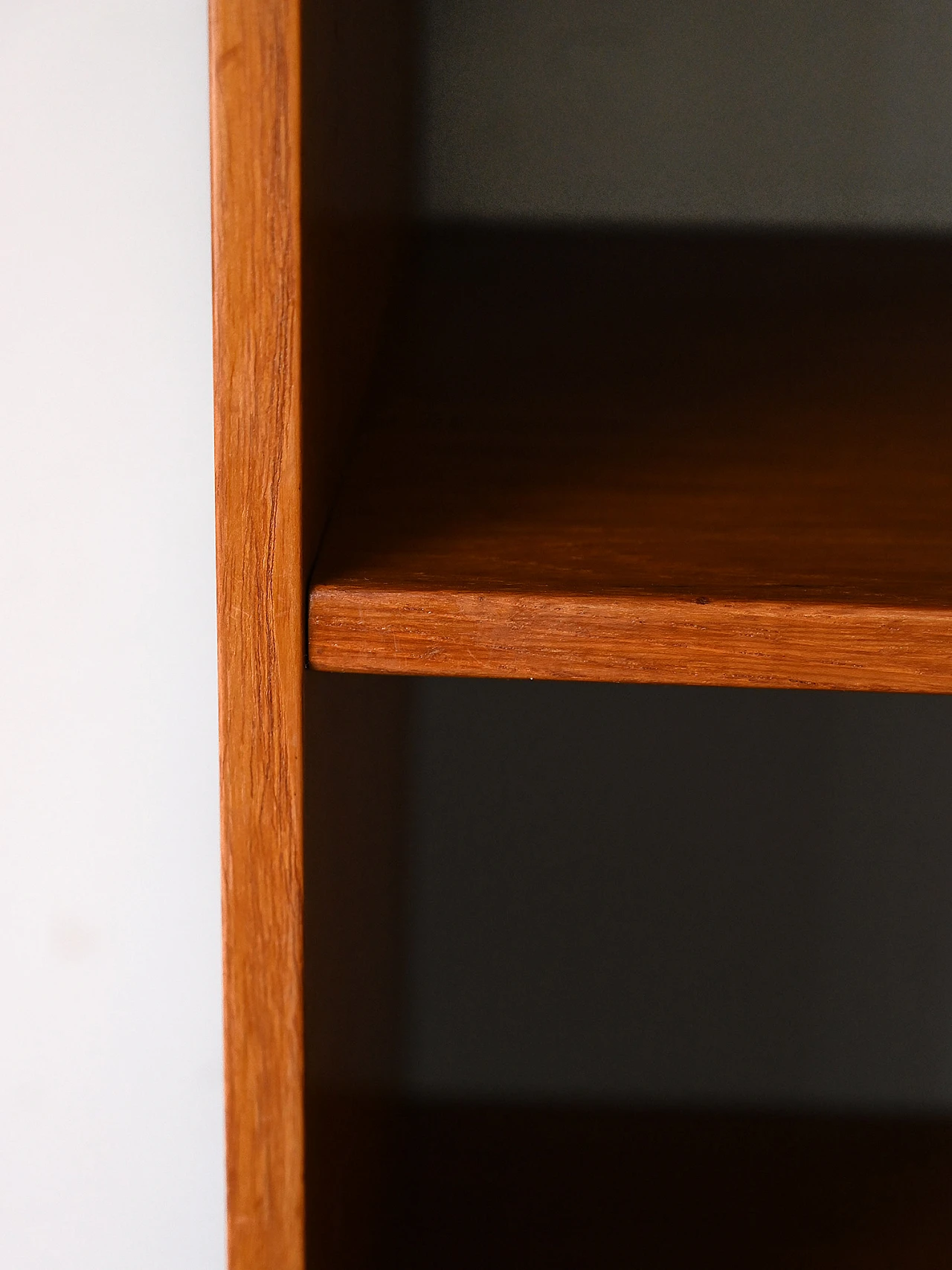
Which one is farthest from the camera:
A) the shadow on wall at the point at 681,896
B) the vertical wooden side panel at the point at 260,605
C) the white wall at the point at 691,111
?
the shadow on wall at the point at 681,896

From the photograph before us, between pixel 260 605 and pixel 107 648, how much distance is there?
521 millimetres

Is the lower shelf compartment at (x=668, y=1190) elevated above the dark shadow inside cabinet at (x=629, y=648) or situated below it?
below

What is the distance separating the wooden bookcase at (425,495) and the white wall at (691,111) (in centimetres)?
3

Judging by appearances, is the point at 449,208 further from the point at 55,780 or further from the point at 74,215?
the point at 55,780

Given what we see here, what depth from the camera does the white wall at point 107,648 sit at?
690mm

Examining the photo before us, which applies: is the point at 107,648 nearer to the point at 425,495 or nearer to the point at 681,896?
the point at 681,896

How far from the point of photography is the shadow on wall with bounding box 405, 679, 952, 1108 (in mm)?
634

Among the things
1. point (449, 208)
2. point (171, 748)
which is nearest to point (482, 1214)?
point (171, 748)

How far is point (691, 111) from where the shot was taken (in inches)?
21.3

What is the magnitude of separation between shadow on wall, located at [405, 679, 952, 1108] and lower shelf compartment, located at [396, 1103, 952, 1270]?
0.02 m

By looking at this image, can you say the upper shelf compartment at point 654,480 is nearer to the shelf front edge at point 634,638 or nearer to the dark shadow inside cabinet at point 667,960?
the shelf front edge at point 634,638

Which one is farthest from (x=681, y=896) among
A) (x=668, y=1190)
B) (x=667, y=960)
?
(x=668, y=1190)

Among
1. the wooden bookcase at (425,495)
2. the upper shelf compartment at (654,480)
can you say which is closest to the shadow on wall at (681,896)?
the wooden bookcase at (425,495)

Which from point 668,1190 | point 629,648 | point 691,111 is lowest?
point 668,1190
